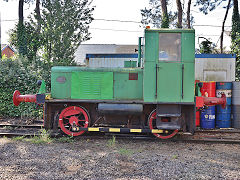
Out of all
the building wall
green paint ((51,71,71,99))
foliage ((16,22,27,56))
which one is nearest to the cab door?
green paint ((51,71,71,99))

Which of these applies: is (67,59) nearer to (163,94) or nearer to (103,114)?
(103,114)

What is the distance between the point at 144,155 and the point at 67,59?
29.3ft

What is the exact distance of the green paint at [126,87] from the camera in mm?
6043

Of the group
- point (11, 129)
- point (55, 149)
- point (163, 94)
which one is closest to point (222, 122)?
point (163, 94)

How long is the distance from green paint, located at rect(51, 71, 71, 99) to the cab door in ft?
8.45

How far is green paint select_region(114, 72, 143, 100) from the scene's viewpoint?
6.04m

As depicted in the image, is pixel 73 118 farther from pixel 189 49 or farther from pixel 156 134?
pixel 189 49

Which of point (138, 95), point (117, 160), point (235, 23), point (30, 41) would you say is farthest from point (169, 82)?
point (30, 41)

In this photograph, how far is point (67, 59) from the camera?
12.3 m

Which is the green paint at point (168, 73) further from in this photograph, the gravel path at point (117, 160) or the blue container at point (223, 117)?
the blue container at point (223, 117)

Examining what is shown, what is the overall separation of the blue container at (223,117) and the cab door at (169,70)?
11.4 ft

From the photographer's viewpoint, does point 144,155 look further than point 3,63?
No

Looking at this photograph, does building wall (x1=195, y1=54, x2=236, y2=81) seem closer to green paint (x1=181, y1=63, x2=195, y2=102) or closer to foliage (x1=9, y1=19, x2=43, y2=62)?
green paint (x1=181, y1=63, x2=195, y2=102)

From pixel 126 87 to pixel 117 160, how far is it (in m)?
2.28
